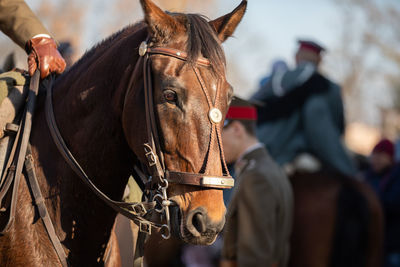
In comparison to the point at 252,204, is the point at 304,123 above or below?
above

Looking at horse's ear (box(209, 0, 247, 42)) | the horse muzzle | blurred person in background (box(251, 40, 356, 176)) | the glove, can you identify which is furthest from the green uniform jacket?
the horse muzzle

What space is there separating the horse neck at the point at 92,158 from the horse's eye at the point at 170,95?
338 mm

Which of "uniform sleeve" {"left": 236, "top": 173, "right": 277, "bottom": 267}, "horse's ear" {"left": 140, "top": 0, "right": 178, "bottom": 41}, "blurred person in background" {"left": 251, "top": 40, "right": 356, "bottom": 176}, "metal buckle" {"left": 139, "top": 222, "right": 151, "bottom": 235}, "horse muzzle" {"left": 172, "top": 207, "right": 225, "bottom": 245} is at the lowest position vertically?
"uniform sleeve" {"left": 236, "top": 173, "right": 277, "bottom": 267}

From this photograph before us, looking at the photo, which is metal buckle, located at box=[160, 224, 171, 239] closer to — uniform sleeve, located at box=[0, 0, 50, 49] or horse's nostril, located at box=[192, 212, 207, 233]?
horse's nostril, located at box=[192, 212, 207, 233]

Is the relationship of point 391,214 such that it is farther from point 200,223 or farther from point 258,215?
point 200,223

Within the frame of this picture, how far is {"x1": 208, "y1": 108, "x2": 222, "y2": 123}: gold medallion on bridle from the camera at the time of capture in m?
2.42

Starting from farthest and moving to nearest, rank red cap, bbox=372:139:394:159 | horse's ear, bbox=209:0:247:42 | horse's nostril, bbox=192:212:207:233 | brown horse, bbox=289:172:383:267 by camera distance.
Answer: red cap, bbox=372:139:394:159, brown horse, bbox=289:172:383:267, horse's ear, bbox=209:0:247:42, horse's nostril, bbox=192:212:207:233

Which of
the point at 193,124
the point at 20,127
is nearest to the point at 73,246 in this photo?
the point at 20,127

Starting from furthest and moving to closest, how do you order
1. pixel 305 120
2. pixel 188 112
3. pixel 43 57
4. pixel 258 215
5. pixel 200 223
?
pixel 305 120 < pixel 258 215 < pixel 43 57 < pixel 188 112 < pixel 200 223

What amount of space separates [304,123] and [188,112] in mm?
4627

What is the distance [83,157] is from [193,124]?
29.6 inches

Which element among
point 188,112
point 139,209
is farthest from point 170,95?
point 139,209

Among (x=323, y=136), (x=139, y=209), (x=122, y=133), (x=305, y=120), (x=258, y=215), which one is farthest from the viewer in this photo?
(x=305, y=120)

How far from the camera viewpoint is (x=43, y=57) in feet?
10.1
